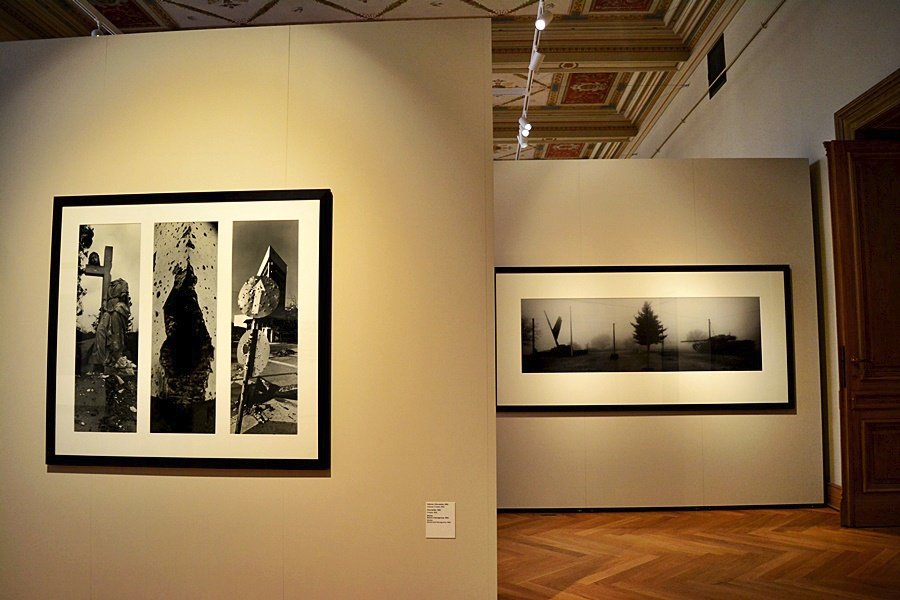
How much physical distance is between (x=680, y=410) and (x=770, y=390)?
794 millimetres

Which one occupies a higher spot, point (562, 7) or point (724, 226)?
point (562, 7)

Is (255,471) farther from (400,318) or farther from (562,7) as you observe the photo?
(562,7)

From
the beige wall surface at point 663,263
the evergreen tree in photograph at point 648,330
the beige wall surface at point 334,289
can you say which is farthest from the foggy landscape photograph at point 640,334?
the beige wall surface at point 334,289

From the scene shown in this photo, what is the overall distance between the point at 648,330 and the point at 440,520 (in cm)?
327

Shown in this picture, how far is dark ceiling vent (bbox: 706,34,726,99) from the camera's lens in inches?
284

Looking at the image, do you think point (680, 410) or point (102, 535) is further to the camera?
point (680, 410)

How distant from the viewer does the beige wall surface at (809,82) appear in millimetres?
4773

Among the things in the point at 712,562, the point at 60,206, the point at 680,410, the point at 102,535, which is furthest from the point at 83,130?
the point at 680,410

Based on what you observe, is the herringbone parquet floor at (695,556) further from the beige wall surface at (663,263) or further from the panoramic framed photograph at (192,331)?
the panoramic framed photograph at (192,331)

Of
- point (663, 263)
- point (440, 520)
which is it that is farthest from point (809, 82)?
point (440, 520)

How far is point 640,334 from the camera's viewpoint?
560 centimetres

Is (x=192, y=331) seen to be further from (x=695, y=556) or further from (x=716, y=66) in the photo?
(x=716, y=66)

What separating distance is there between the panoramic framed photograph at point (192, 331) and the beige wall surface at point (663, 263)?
113 inches

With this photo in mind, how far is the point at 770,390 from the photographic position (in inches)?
217
